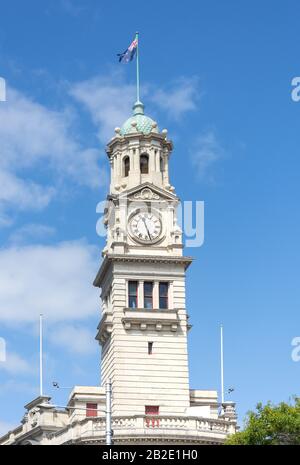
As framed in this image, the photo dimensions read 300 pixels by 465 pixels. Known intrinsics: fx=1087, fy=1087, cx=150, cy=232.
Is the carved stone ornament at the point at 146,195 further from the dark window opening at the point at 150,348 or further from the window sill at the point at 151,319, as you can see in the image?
the dark window opening at the point at 150,348

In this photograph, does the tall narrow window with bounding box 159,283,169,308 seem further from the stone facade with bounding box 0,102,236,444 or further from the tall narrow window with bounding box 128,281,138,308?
the tall narrow window with bounding box 128,281,138,308

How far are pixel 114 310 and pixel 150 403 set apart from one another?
7.04 m

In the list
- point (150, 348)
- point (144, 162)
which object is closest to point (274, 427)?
point (150, 348)

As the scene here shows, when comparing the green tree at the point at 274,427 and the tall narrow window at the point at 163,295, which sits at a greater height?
the tall narrow window at the point at 163,295

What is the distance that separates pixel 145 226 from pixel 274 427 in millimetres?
23883

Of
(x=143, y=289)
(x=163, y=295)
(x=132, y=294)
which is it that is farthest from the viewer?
(x=163, y=295)

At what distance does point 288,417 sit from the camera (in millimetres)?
60125

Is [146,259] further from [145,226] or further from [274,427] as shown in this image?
[274,427]

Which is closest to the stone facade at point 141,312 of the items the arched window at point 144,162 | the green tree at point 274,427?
the arched window at point 144,162

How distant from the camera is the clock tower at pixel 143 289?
76.2m

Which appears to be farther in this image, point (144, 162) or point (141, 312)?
point (144, 162)

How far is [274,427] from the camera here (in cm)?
6028

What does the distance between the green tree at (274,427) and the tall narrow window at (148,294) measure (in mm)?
18692
